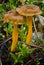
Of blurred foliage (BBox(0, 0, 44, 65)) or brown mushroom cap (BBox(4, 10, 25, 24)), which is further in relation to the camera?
blurred foliage (BBox(0, 0, 44, 65))

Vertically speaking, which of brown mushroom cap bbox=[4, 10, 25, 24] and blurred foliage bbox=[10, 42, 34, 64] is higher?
brown mushroom cap bbox=[4, 10, 25, 24]

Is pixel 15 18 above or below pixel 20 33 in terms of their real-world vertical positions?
above

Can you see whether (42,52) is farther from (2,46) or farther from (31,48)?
(2,46)

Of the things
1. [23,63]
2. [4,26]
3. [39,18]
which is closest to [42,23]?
[39,18]

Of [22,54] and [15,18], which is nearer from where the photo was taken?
[15,18]

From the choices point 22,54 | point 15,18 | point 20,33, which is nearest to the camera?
point 15,18

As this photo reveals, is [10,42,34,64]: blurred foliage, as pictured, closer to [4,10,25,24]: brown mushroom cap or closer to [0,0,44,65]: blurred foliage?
[0,0,44,65]: blurred foliage

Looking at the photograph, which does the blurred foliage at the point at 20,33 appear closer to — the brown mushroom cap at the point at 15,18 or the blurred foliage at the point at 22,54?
the blurred foliage at the point at 22,54

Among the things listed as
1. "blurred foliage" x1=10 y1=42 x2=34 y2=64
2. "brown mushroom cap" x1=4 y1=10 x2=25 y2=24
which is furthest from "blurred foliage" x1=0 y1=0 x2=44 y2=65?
"brown mushroom cap" x1=4 y1=10 x2=25 y2=24

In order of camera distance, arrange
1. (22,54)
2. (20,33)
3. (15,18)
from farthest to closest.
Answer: (20,33) → (22,54) → (15,18)

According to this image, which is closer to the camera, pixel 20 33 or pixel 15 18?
pixel 15 18

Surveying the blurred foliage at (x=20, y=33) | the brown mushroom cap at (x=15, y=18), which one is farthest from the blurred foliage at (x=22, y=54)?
the brown mushroom cap at (x=15, y=18)
